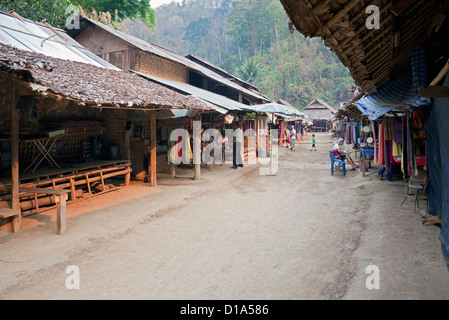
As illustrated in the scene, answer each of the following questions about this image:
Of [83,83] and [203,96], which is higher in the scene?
[203,96]

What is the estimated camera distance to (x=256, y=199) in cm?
909

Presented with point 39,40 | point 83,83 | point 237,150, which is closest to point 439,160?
point 83,83

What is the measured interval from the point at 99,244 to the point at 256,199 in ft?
16.0

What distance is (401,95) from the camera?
6934 mm

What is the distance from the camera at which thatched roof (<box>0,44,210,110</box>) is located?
501cm

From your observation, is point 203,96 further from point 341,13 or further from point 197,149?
point 341,13

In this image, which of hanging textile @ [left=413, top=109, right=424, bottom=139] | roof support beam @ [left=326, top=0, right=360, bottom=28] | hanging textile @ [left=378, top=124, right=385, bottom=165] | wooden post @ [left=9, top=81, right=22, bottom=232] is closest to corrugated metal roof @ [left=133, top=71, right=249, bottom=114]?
hanging textile @ [left=378, top=124, right=385, bottom=165]

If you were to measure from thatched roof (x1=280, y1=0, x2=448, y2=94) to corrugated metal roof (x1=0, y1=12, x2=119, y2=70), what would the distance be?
7.35 metres

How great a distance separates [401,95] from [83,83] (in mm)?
7267

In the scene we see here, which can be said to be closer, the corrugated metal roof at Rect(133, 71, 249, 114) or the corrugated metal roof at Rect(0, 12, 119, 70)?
the corrugated metal roof at Rect(0, 12, 119, 70)

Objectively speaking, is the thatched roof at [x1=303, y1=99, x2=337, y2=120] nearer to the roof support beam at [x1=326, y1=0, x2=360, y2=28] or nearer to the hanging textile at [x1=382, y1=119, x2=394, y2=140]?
the hanging textile at [x1=382, y1=119, x2=394, y2=140]

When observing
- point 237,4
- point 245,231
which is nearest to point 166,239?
point 245,231
